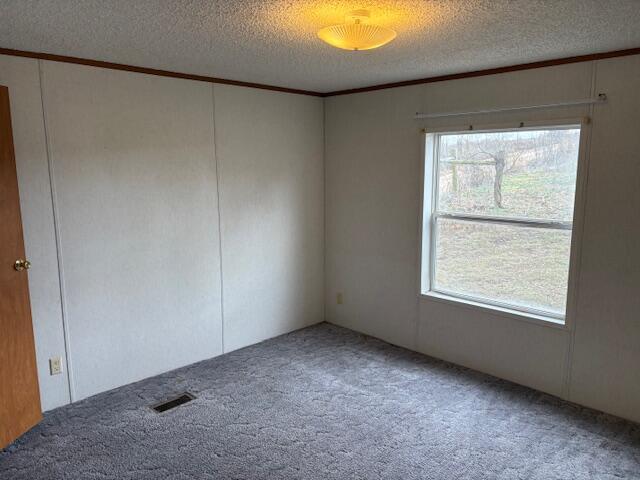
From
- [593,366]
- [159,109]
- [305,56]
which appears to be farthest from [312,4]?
[593,366]

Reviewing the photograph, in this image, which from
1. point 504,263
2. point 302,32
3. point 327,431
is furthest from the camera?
point 504,263

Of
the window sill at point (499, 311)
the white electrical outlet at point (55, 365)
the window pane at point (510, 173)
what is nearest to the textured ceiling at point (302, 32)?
the window pane at point (510, 173)

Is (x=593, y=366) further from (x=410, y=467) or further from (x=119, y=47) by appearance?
(x=119, y=47)

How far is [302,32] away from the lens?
2428 mm

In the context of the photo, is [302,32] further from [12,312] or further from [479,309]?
[479,309]

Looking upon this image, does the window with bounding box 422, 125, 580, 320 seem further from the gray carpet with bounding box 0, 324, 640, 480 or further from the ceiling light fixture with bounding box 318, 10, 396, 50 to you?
the ceiling light fixture with bounding box 318, 10, 396, 50

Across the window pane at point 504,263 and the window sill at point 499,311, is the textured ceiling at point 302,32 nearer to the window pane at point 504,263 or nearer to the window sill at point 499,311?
the window pane at point 504,263

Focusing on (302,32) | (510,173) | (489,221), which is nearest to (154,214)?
(302,32)

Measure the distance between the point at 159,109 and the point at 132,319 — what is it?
153 cm

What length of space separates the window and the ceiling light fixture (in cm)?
161

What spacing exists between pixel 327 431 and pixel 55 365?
182 cm

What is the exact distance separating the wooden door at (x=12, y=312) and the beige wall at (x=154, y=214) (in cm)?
21

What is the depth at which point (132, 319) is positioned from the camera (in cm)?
350

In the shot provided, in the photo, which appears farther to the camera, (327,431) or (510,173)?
(510,173)
